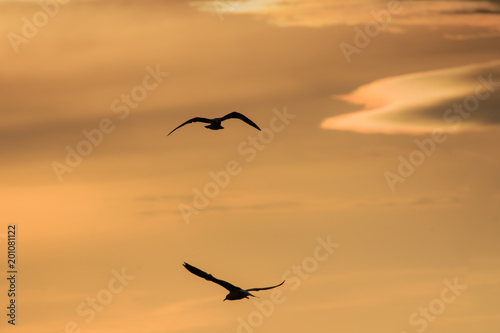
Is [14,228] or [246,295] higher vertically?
[246,295]

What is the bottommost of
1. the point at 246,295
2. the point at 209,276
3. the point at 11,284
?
the point at 11,284

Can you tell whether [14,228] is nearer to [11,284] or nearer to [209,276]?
[11,284]

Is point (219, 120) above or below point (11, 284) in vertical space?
above

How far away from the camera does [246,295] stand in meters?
58.0

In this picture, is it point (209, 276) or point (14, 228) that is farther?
point (14, 228)

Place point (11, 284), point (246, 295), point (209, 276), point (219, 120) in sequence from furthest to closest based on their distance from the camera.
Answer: point (11, 284), point (219, 120), point (246, 295), point (209, 276)

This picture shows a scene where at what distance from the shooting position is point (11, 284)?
84812 millimetres

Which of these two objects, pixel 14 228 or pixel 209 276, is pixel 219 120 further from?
pixel 14 228

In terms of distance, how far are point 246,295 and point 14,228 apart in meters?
36.4

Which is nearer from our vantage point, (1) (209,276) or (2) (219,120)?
(1) (209,276)

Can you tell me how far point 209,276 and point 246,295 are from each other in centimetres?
500

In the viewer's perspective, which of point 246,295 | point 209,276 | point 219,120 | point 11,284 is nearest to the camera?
point 209,276

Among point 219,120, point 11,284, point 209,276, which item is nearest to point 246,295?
point 209,276

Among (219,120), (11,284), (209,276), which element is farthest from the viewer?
(11,284)
